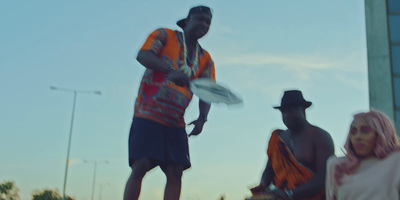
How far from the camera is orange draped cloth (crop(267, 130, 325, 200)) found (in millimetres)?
3996

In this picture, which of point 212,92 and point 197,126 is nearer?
point 212,92

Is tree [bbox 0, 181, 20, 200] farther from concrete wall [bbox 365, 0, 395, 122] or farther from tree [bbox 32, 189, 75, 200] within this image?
concrete wall [bbox 365, 0, 395, 122]

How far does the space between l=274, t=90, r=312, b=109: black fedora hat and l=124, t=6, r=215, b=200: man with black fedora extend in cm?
76

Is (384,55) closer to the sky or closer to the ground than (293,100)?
closer to the sky

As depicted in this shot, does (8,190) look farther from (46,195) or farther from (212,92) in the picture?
(212,92)

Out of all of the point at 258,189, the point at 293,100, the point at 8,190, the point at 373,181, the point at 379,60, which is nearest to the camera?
the point at 373,181

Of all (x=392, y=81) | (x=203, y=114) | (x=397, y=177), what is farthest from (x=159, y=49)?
(x=392, y=81)

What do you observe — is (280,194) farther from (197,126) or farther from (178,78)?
(178,78)

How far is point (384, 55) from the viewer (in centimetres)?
2266

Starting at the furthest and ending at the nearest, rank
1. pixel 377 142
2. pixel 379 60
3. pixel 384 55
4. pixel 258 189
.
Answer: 1. pixel 379 60
2. pixel 384 55
3. pixel 258 189
4. pixel 377 142

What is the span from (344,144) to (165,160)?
1.41 m

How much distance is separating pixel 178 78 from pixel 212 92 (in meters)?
0.28

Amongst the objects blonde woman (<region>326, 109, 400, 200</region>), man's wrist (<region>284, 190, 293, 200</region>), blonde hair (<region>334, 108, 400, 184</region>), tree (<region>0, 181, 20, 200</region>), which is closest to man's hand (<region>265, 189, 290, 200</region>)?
man's wrist (<region>284, 190, 293, 200</region>)

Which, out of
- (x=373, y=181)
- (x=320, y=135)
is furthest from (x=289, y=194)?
(x=373, y=181)
